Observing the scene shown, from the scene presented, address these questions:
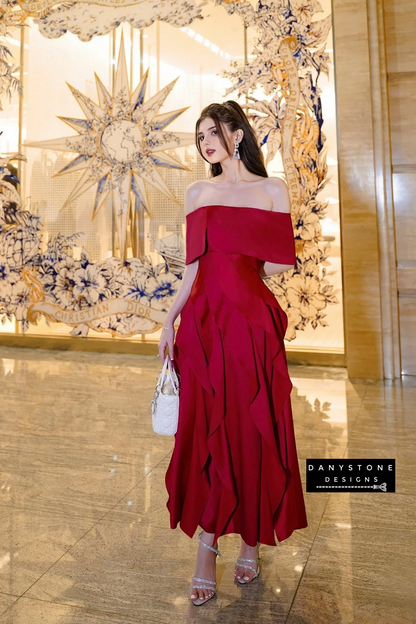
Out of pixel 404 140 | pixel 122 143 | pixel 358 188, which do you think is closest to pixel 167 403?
pixel 358 188

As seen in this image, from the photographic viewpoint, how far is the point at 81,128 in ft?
16.1

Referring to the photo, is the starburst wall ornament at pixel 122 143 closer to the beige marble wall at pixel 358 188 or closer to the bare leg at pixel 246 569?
the beige marble wall at pixel 358 188

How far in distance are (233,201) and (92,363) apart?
127 inches

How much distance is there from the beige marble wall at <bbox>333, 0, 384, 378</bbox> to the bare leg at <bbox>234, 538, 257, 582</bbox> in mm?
2606

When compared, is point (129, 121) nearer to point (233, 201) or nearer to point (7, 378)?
point (7, 378)

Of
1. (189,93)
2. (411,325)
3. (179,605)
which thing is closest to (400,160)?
(411,325)

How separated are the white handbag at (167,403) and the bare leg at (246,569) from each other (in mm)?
424

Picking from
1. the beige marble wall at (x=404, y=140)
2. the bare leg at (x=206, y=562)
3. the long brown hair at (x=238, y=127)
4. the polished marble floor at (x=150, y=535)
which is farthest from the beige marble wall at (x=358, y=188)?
the bare leg at (x=206, y=562)

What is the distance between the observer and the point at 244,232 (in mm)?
1637

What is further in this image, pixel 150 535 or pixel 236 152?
pixel 150 535

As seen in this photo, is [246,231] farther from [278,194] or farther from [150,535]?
[150,535]

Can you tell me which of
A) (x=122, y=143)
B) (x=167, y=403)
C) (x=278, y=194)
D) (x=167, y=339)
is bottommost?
(x=167, y=403)

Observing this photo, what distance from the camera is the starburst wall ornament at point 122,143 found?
470 cm

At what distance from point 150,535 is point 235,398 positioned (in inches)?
26.0
